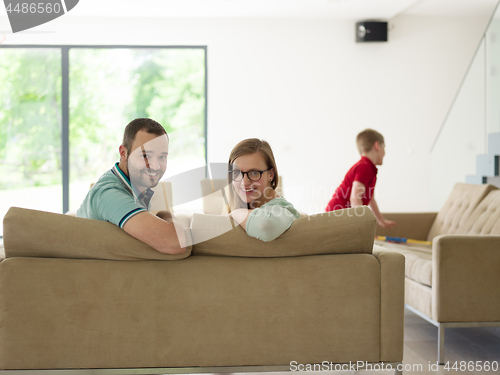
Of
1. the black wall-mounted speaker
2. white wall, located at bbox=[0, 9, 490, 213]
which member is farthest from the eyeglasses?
the black wall-mounted speaker

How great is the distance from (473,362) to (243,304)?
1.26 metres

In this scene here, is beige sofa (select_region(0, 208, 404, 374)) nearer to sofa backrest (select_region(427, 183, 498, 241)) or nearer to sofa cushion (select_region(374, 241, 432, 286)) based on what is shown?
sofa cushion (select_region(374, 241, 432, 286))

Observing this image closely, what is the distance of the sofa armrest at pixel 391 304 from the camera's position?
57.6 inches

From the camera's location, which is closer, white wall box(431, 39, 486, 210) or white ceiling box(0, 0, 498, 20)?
white wall box(431, 39, 486, 210)

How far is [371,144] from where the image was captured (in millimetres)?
2896

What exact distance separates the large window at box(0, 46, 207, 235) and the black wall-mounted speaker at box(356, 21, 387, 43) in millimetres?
1958

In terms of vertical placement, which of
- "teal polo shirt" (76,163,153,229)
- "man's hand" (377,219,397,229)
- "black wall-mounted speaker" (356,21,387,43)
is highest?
"black wall-mounted speaker" (356,21,387,43)

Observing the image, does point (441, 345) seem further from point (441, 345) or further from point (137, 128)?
point (137, 128)

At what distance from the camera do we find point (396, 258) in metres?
1.47

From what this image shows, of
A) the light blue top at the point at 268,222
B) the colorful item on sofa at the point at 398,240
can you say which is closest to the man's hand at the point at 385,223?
the colorful item on sofa at the point at 398,240

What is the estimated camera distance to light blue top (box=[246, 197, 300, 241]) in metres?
1.39

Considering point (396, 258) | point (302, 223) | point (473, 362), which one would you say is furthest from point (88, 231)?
point (473, 362)

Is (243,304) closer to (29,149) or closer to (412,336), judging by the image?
(412,336)

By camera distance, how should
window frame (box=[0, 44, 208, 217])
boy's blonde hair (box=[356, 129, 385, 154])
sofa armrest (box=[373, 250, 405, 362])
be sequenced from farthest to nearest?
1. window frame (box=[0, 44, 208, 217])
2. boy's blonde hair (box=[356, 129, 385, 154])
3. sofa armrest (box=[373, 250, 405, 362])
